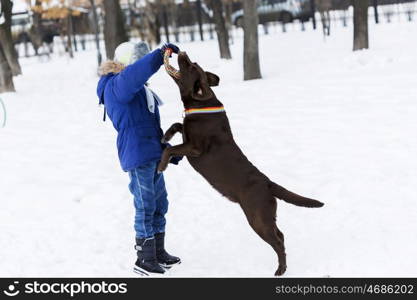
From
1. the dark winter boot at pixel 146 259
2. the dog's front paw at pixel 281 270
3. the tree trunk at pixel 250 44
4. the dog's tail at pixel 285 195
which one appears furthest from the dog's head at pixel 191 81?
the tree trunk at pixel 250 44

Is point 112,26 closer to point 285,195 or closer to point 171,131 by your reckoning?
point 171,131

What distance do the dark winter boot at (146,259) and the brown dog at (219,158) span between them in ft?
2.20

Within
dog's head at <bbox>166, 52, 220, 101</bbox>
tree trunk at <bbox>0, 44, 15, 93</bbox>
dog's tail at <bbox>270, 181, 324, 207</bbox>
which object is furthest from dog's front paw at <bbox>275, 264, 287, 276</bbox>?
tree trunk at <bbox>0, 44, 15, 93</bbox>

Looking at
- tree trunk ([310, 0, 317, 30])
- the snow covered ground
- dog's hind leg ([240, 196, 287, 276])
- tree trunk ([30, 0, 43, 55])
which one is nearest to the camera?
dog's hind leg ([240, 196, 287, 276])

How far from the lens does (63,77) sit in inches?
750

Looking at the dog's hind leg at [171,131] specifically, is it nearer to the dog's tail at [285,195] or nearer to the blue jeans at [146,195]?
the blue jeans at [146,195]

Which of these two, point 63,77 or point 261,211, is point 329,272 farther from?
point 63,77

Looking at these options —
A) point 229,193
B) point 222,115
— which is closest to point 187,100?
point 222,115

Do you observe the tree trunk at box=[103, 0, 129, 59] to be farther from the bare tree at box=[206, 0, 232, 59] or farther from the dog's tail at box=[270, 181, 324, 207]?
the dog's tail at box=[270, 181, 324, 207]

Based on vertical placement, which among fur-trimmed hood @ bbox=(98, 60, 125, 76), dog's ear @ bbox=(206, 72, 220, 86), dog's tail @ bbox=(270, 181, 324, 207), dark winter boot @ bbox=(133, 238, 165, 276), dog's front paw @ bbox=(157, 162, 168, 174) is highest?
fur-trimmed hood @ bbox=(98, 60, 125, 76)

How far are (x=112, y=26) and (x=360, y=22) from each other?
5.93 metres

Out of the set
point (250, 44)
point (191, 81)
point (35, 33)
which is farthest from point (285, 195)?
point (35, 33)

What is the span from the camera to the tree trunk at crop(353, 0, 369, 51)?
1545cm

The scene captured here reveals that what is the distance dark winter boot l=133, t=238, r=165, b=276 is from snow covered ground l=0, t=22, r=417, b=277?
0.53 feet
